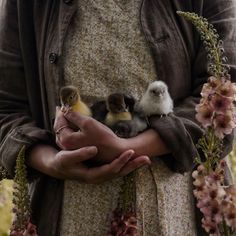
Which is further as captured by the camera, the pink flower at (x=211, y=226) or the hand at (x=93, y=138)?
the hand at (x=93, y=138)

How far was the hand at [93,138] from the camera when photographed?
1.46m

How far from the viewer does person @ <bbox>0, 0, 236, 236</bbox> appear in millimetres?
1598

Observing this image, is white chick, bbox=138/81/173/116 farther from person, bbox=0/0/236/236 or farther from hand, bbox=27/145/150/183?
hand, bbox=27/145/150/183

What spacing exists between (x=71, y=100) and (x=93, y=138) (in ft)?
0.41

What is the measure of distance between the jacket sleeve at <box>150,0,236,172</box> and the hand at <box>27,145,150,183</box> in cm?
12

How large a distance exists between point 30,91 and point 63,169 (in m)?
0.35

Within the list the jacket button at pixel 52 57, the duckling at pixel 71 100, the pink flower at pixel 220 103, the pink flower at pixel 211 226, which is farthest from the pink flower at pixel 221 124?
the jacket button at pixel 52 57

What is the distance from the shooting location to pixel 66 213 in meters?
1.65

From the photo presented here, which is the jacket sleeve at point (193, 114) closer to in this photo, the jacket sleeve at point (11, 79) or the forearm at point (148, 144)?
the forearm at point (148, 144)

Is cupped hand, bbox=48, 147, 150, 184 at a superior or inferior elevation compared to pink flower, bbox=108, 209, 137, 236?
superior

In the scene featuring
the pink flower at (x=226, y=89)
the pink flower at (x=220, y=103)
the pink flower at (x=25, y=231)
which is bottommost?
the pink flower at (x=25, y=231)

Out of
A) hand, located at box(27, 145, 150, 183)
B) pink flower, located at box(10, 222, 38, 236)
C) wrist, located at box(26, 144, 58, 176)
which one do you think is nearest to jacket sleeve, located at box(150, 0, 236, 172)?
hand, located at box(27, 145, 150, 183)

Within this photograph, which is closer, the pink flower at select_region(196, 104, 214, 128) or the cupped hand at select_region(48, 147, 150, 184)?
the pink flower at select_region(196, 104, 214, 128)

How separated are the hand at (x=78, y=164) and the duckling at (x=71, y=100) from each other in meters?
0.11
